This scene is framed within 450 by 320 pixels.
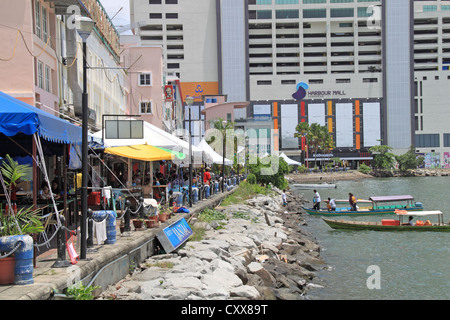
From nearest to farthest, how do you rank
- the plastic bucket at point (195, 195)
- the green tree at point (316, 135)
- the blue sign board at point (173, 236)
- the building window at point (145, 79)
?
the blue sign board at point (173, 236) < the plastic bucket at point (195, 195) < the building window at point (145, 79) < the green tree at point (316, 135)

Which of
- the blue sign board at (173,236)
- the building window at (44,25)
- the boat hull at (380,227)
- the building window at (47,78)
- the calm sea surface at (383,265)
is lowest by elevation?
the calm sea surface at (383,265)

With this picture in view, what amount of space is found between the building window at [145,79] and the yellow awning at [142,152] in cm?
3263

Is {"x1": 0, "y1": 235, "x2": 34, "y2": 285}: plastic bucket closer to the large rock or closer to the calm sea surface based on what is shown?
the large rock

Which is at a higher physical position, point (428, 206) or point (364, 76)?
point (364, 76)

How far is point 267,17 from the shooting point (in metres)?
138

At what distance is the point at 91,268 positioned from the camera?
9.88 m

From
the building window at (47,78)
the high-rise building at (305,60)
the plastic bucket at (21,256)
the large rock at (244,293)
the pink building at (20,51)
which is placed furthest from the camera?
the high-rise building at (305,60)

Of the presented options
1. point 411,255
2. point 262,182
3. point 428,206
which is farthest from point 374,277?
point 262,182

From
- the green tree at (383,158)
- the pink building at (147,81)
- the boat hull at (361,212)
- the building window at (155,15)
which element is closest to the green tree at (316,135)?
the green tree at (383,158)

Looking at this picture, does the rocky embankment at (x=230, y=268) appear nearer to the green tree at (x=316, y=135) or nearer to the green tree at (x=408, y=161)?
the green tree at (x=316, y=135)

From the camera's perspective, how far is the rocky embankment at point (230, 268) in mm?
10688
